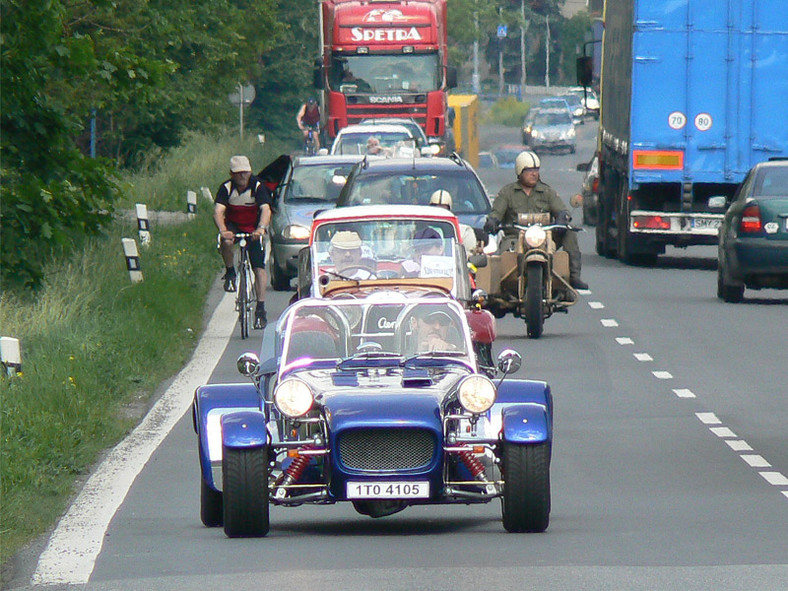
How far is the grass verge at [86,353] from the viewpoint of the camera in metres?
11.9

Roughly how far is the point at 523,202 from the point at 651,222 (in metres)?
8.36

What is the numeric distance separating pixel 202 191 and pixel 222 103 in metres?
7.49

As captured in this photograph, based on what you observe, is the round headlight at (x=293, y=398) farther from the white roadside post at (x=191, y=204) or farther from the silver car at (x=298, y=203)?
the white roadside post at (x=191, y=204)

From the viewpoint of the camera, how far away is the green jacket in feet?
67.3

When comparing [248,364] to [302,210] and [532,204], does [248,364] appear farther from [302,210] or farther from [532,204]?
[302,210]

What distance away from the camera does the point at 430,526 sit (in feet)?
34.7

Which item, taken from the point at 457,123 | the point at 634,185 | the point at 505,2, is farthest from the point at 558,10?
the point at 634,185

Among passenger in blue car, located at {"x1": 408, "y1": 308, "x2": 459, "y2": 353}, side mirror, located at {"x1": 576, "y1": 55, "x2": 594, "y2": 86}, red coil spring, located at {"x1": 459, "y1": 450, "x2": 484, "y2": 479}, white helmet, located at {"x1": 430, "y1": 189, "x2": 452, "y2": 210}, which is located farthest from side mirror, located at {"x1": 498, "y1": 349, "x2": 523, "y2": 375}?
side mirror, located at {"x1": 576, "y1": 55, "x2": 594, "y2": 86}

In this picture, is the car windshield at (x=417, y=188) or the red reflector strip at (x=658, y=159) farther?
the red reflector strip at (x=658, y=159)

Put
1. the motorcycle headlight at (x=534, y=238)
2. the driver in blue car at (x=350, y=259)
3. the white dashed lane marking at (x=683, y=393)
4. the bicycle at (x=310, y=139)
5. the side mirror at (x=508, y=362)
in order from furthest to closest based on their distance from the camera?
the bicycle at (x=310, y=139) → the motorcycle headlight at (x=534, y=238) → the white dashed lane marking at (x=683, y=393) → the driver in blue car at (x=350, y=259) → the side mirror at (x=508, y=362)

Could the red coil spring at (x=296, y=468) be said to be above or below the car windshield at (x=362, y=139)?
above

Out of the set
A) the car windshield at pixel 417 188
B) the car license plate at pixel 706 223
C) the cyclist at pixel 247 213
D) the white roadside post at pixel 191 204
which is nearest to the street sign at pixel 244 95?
the white roadside post at pixel 191 204

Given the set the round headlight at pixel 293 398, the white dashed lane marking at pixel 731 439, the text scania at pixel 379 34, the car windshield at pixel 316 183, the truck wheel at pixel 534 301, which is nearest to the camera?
the round headlight at pixel 293 398

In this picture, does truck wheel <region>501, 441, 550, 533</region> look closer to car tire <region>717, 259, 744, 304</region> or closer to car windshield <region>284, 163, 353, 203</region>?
car tire <region>717, 259, 744, 304</region>
